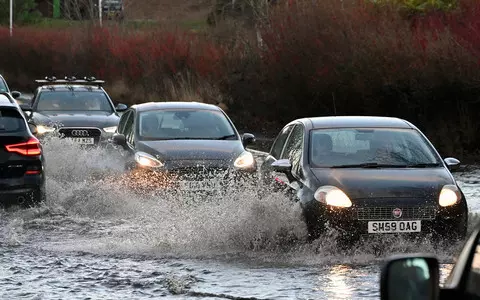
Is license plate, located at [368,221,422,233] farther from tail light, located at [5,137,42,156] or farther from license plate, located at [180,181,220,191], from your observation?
tail light, located at [5,137,42,156]

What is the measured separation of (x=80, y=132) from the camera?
23.3 m

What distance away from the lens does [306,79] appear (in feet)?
98.8

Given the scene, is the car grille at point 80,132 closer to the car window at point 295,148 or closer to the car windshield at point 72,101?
the car windshield at point 72,101

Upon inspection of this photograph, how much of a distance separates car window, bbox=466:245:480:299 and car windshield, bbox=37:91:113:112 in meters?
21.9

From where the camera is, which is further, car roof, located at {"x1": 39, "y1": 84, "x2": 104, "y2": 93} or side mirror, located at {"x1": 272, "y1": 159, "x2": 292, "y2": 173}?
car roof, located at {"x1": 39, "y1": 84, "x2": 104, "y2": 93}

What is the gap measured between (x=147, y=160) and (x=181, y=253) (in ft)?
13.8

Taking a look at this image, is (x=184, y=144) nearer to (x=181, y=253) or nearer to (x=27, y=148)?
(x=27, y=148)

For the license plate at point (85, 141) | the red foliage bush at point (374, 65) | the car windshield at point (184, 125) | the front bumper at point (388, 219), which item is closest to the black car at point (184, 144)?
the car windshield at point (184, 125)

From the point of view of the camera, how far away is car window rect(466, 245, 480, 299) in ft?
12.5

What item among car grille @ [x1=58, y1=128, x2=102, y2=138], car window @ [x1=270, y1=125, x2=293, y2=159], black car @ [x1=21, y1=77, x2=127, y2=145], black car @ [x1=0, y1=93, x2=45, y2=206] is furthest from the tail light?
car grille @ [x1=58, y1=128, x2=102, y2=138]

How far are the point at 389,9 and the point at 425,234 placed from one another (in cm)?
1908

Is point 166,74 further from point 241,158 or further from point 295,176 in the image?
point 295,176

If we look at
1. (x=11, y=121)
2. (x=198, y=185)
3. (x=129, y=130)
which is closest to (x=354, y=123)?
(x=198, y=185)

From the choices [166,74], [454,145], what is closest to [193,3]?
[166,74]
